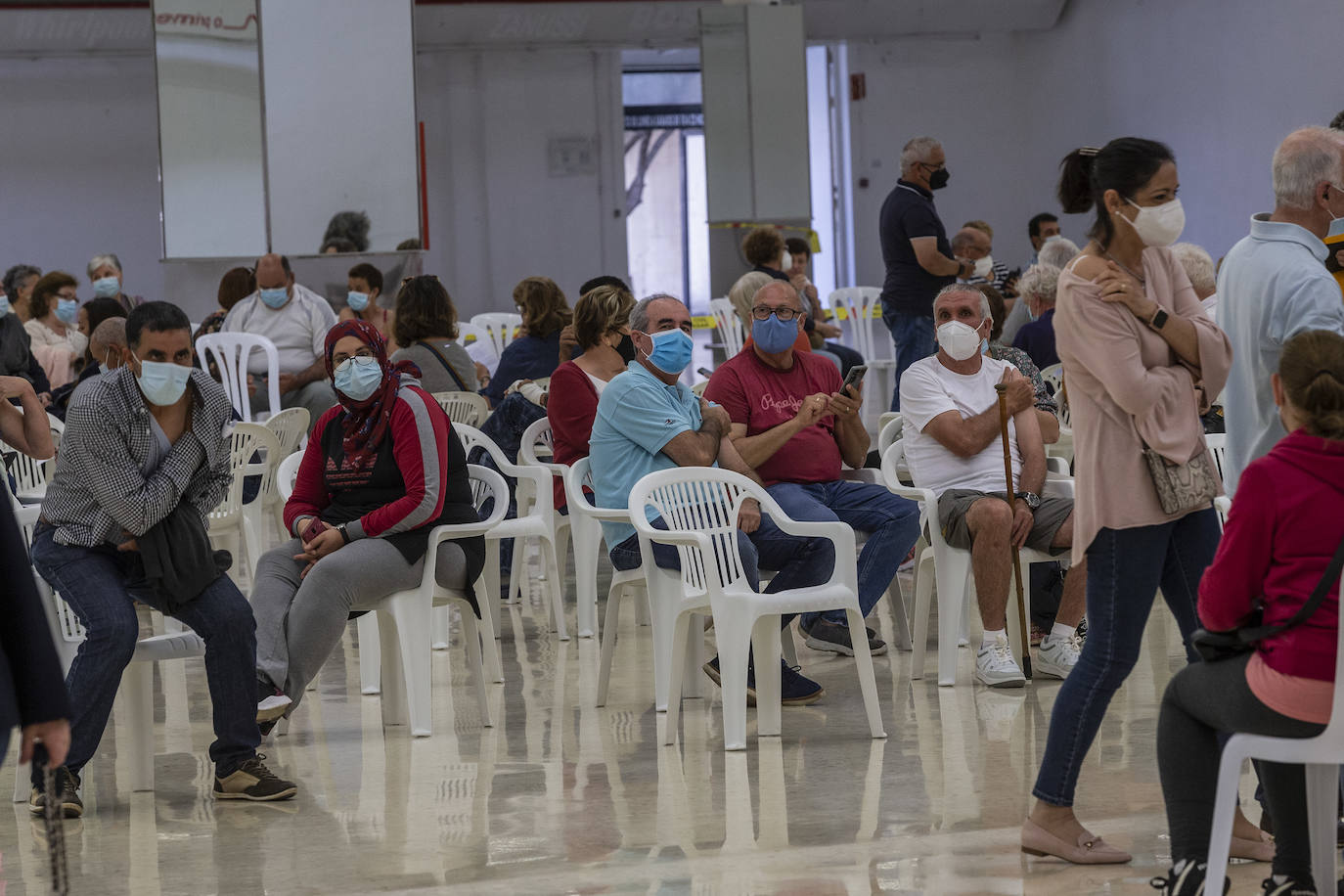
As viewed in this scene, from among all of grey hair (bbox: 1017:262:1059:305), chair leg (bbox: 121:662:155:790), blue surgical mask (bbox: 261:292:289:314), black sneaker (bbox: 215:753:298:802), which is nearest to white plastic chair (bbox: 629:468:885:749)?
black sneaker (bbox: 215:753:298:802)

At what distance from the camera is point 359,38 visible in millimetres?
9281

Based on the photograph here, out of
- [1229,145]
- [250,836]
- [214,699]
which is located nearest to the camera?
[250,836]

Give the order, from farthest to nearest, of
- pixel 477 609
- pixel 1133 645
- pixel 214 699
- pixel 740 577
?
pixel 477 609
pixel 740 577
pixel 214 699
pixel 1133 645

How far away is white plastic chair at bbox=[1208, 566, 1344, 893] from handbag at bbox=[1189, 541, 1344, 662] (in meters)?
0.03

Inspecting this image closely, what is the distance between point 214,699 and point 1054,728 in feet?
6.30

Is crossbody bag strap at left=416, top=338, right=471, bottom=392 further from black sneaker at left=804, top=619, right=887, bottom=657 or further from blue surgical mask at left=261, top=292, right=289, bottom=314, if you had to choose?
black sneaker at left=804, top=619, right=887, bottom=657

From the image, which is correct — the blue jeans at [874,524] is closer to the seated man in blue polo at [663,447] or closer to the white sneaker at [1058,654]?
the seated man in blue polo at [663,447]

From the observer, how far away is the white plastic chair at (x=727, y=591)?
13.1 feet

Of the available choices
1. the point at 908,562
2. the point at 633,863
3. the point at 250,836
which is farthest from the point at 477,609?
the point at 908,562

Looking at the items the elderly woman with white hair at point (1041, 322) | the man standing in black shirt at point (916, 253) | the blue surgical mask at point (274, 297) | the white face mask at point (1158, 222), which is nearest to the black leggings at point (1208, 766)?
the white face mask at point (1158, 222)

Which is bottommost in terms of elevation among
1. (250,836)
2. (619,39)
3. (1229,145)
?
(250,836)

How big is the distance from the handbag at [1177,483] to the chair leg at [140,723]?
2282mm

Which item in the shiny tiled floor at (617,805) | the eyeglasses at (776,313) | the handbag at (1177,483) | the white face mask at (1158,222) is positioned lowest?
the shiny tiled floor at (617,805)

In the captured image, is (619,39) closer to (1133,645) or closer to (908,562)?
(908,562)
